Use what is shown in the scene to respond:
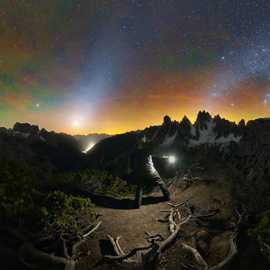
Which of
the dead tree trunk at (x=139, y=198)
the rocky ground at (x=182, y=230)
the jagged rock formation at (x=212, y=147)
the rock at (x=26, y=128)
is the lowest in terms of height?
the rocky ground at (x=182, y=230)

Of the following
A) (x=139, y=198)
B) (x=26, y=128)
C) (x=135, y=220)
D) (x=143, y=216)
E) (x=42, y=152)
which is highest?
(x=26, y=128)

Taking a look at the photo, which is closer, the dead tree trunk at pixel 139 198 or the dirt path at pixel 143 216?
the dirt path at pixel 143 216

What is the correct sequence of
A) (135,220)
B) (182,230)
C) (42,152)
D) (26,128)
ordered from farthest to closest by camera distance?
(26,128)
(42,152)
(135,220)
(182,230)

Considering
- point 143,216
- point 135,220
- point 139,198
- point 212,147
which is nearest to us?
point 135,220

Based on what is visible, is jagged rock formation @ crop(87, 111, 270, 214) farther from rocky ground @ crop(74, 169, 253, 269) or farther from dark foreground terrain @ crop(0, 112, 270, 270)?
rocky ground @ crop(74, 169, 253, 269)

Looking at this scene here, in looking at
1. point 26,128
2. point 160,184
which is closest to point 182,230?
point 160,184

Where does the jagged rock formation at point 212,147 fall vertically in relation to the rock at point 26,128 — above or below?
below

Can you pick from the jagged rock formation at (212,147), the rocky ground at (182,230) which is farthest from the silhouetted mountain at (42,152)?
the rocky ground at (182,230)

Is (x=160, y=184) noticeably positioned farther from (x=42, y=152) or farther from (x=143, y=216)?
(x=42, y=152)

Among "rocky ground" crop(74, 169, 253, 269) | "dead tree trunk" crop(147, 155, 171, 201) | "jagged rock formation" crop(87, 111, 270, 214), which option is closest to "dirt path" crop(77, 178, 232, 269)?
"rocky ground" crop(74, 169, 253, 269)

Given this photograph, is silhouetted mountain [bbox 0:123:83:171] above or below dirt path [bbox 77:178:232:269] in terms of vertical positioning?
above

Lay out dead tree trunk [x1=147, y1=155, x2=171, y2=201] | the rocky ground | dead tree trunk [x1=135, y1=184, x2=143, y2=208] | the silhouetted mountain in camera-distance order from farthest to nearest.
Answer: the silhouetted mountain → dead tree trunk [x1=147, y1=155, x2=171, y2=201] → dead tree trunk [x1=135, y1=184, x2=143, y2=208] → the rocky ground

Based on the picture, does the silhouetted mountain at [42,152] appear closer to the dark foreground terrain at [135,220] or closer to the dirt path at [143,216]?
→ the dark foreground terrain at [135,220]

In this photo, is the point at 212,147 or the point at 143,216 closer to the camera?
the point at 143,216
